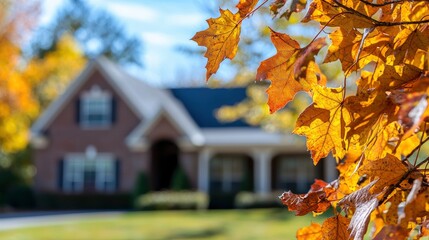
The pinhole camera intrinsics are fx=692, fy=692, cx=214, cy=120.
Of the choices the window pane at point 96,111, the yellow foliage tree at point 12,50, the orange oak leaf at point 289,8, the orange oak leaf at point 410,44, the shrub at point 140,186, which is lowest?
the shrub at point 140,186

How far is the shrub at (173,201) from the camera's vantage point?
25.1m

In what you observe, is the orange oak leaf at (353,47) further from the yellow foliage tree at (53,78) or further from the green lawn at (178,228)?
the yellow foliage tree at (53,78)

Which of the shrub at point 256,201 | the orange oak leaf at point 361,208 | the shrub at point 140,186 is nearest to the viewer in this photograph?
the orange oak leaf at point 361,208

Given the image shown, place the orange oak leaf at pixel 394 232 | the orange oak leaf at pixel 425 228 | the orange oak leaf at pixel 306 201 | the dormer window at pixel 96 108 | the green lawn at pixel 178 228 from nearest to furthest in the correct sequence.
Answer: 1. the orange oak leaf at pixel 394 232
2. the orange oak leaf at pixel 425 228
3. the orange oak leaf at pixel 306 201
4. the green lawn at pixel 178 228
5. the dormer window at pixel 96 108

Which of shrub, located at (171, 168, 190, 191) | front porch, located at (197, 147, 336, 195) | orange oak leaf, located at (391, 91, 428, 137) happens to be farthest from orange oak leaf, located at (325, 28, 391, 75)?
front porch, located at (197, 147, 336, 195)

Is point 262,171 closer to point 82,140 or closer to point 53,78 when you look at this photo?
point 82,140

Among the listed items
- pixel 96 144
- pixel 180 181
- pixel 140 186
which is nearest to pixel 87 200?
pixel 96 144

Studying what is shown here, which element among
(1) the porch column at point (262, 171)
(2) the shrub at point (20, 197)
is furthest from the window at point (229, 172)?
(2) the shrub at point (20, 197)

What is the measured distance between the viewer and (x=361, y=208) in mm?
1351

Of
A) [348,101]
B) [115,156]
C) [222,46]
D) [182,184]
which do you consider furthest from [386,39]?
[115,156]

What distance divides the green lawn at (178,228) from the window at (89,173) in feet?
23.5

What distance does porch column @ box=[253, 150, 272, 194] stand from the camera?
28.6m

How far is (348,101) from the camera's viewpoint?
1.42m

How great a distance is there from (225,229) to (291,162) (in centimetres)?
1400
